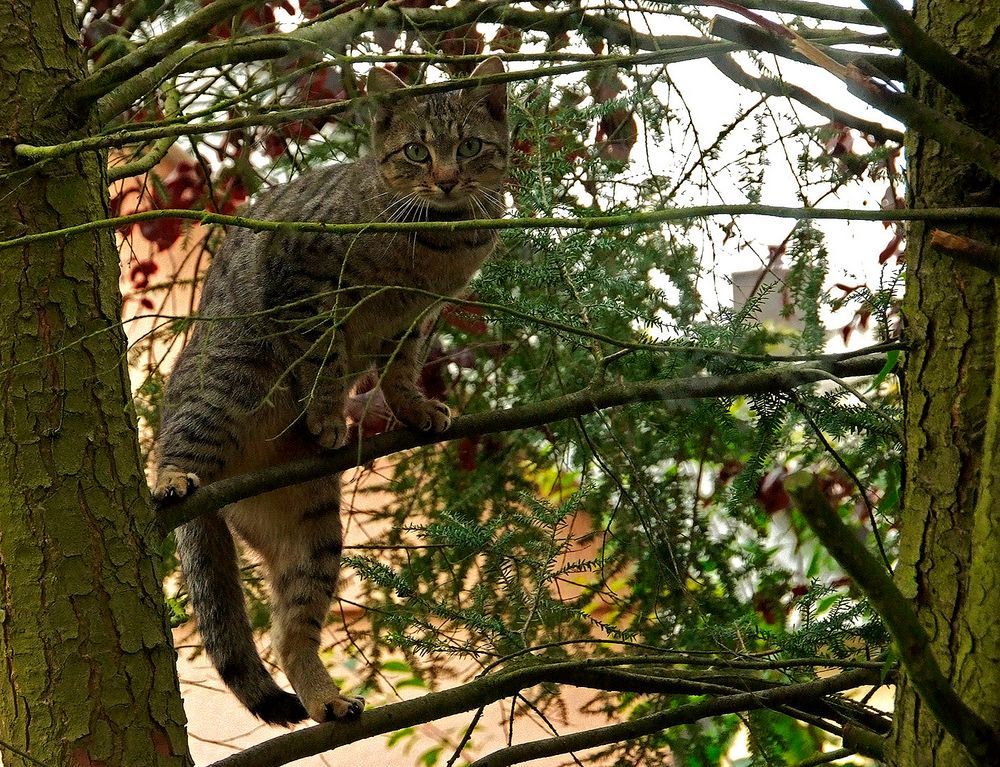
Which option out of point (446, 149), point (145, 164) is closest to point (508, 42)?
point (446, 149)

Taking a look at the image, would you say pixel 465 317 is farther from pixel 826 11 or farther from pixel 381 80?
pixel 826 11

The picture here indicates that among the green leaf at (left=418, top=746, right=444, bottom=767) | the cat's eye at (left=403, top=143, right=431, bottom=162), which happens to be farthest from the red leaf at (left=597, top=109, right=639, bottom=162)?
the green leaf at (left=418, top=746, right=444, bottom=767)

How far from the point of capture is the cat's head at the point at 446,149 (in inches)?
116

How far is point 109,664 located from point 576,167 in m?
1.67

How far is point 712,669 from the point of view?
2049mm

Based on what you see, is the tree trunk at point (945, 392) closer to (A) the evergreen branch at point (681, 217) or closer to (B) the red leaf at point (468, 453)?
(A) the evergreen branch at point (681, 217)

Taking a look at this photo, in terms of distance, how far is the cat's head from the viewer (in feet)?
9.67

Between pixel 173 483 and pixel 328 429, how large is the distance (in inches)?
19.0

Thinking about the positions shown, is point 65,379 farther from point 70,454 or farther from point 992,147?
point 992,147

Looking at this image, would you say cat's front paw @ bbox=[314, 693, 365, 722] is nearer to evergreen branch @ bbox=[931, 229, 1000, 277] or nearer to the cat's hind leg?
the cat's hind leg

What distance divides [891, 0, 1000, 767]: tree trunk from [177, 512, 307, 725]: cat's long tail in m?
1.68

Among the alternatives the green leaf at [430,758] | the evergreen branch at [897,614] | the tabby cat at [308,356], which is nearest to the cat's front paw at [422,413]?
the tabby cat at [308,356]

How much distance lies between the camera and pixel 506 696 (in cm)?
191

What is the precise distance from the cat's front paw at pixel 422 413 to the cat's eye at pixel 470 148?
760 millimetres
